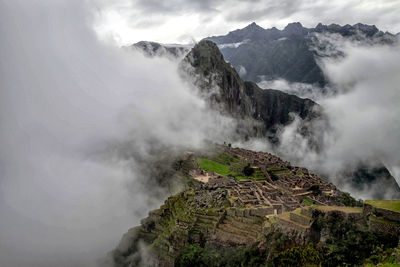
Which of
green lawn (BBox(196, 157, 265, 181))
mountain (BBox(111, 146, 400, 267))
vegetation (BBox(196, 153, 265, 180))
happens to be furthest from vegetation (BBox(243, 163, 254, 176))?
mountain (BBox(111, 146, 400, 267))

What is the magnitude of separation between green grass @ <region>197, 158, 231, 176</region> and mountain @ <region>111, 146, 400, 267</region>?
24415mm

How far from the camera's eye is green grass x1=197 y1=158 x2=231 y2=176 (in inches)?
2847

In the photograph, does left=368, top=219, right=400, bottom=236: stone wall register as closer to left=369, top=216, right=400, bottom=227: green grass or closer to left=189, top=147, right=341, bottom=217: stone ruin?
left=369, top=216, right=400, bottom=227: green grass

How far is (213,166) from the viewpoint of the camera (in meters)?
77.1

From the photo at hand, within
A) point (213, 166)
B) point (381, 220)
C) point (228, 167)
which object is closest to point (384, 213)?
point (381, 220)

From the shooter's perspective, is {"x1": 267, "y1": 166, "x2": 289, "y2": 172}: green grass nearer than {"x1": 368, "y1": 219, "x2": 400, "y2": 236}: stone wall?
No

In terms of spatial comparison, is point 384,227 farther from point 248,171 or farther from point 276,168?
point 276,168

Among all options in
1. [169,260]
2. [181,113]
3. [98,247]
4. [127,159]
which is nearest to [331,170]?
[181,113]

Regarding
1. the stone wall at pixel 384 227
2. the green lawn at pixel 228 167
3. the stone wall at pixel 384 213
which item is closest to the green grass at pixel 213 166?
the green lawn at pixel 228 167

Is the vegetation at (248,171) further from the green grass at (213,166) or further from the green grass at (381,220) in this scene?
the green grass at (381,220)

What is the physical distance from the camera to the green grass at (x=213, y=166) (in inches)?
2847

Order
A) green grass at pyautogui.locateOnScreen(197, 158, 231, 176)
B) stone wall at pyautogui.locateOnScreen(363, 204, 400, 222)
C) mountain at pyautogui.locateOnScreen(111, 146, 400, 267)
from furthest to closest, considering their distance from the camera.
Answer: green grass at pyautogui.locateOnScreen(197, 158, 231, 176)
mountain at pyautogui.locateOnScreen(111, 146, 400, 267)
stone wall at pyautogui.locateOnScreen(363, 204, 400, 222)

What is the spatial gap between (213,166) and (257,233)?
5113 cm

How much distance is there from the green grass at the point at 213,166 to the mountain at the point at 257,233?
24415 mm
